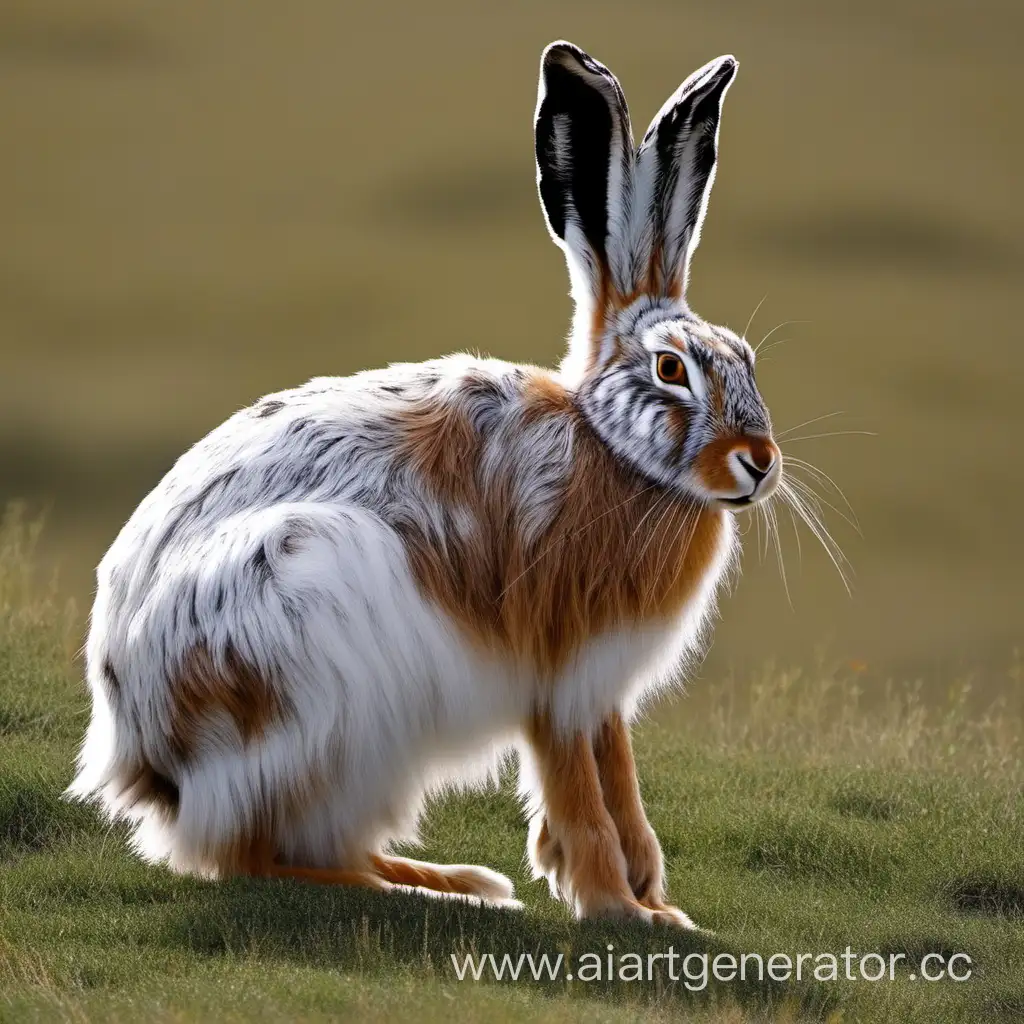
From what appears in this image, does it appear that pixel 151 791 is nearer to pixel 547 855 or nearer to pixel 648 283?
pixel 547 855

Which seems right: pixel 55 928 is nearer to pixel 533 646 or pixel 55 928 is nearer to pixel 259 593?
pixel 259 593

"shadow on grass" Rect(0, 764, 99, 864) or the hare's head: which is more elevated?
the hare's head

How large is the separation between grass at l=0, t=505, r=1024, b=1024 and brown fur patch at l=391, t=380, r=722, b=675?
1.16 metres

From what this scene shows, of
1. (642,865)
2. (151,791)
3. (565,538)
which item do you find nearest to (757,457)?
(565,538)

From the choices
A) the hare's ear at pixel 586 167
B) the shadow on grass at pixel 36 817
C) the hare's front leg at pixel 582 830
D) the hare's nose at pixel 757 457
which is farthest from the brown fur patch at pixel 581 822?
the shadow on grass at pixel 36 817

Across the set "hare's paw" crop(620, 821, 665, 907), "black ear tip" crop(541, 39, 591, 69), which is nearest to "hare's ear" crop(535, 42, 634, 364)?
"black ear tip" crop(541, 39, 591, 69)

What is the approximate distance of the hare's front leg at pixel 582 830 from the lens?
23.8ft

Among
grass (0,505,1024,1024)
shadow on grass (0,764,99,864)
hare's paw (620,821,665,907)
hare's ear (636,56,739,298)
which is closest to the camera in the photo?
grass (0,505,1024,1024)

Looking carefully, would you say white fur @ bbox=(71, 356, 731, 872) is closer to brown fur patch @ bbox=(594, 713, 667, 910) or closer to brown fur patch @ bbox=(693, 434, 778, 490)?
brown fur patch @ bbox=(594, 713, 667, 910)

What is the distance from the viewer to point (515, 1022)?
5598 mm

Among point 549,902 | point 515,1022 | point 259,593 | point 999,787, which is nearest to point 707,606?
point 549,902

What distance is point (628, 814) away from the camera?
7.61 meters

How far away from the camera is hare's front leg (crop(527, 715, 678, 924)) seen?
7.25m

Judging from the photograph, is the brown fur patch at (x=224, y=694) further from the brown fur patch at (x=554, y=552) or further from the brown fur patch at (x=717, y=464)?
the brown fur patch at (x=717, y=464)
